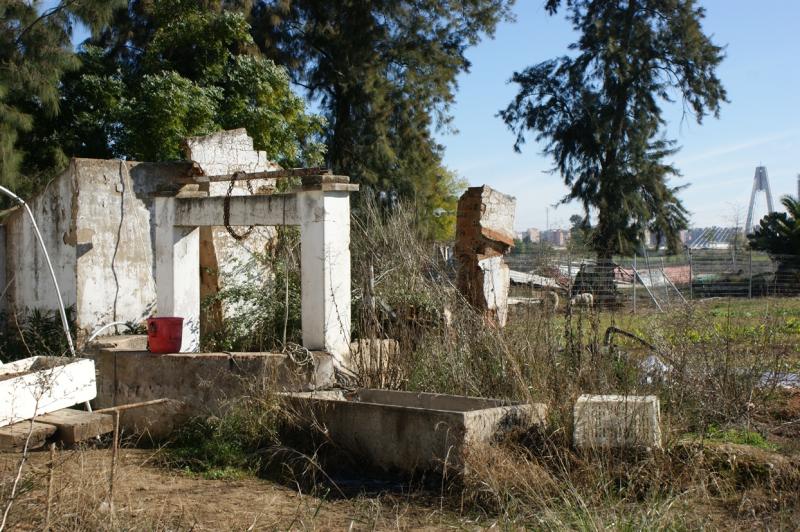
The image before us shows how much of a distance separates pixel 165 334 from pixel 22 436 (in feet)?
6.89

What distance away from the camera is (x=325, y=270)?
823 centimetres

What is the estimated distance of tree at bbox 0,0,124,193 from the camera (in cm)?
1605

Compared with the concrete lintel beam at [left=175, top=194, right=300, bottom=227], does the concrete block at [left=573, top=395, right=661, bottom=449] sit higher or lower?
lower

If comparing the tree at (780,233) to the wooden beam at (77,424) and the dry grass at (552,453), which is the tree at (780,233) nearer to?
the dry grass at (552,453)

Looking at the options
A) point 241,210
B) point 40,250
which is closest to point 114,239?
point 40,250

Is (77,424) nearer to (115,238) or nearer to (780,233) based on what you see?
(115,238)

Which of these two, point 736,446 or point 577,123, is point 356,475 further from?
point 577,123

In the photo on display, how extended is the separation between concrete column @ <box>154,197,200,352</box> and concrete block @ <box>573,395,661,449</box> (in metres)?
4.64

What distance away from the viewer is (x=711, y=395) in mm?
6863

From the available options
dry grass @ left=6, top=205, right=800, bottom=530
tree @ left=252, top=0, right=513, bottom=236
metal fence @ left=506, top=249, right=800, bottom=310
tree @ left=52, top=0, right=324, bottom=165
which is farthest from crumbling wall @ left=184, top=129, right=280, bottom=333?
tree @ left=252, top=0, right=513, bottom=236

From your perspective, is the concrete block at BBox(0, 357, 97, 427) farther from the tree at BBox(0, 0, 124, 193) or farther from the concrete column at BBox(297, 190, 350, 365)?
the tree at BBox(0, 0, 124, 193)

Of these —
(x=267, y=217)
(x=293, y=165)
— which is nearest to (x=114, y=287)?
(x=267, y=217)

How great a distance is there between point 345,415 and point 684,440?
262 centimetres

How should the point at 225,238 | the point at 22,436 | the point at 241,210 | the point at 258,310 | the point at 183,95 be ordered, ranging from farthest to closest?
the point at 183,95 → the point at 225,238 → the point at 258,310 → the point at 241,210 → the point at 22,436
